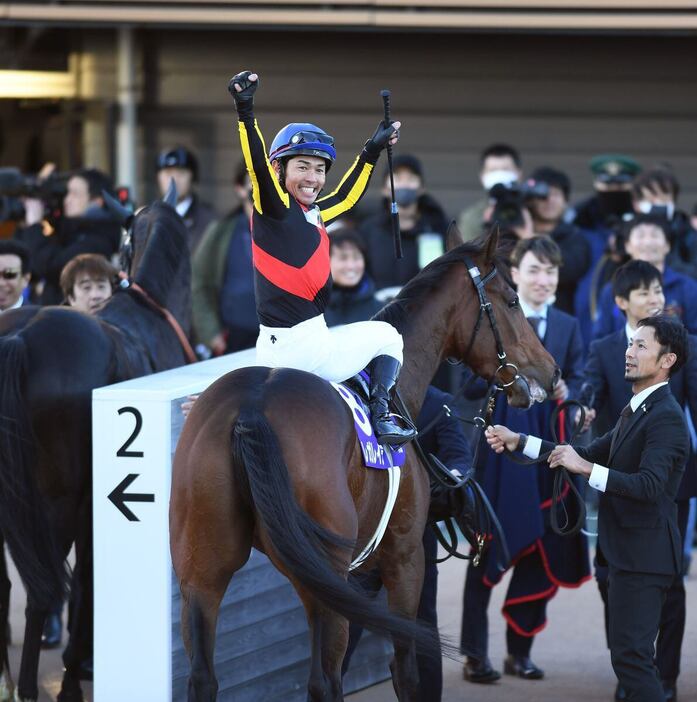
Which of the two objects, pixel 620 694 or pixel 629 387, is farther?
pixel 629 387

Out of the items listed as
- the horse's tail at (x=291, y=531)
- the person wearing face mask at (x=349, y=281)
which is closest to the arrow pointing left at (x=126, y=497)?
the horse's tail at (x=291, y=531)

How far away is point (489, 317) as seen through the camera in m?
5.07

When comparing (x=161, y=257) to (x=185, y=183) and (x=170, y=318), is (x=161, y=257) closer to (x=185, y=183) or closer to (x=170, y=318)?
(x=170, y=318)

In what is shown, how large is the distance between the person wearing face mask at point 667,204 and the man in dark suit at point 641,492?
327 cm

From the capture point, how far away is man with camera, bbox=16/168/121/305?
8.01 meters

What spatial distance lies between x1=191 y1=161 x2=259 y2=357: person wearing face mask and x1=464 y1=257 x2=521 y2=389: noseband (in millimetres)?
3876

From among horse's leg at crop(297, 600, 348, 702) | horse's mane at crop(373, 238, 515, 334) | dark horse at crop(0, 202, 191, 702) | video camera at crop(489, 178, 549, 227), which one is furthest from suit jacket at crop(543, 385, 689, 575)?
video camera at crop(489, 178, 549, 227)

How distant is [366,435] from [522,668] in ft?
6.83

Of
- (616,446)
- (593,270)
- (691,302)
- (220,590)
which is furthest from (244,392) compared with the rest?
(593,270)

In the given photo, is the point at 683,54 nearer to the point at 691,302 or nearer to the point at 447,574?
the point at 691,302

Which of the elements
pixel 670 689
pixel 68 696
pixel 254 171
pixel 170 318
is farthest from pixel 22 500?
pixel 670 689

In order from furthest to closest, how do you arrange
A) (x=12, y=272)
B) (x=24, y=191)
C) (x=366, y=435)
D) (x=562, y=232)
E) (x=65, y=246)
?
(x=24, y=191) → (x=562, y=232) → (x=65, y=246) → (x=12, y=272) → (x=366, y=435)

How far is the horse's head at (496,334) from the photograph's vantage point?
5.08 metres

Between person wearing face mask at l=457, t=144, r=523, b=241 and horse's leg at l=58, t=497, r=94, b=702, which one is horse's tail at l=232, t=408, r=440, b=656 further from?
person wearing face mask at l=457, t=144, r=523, b=241
